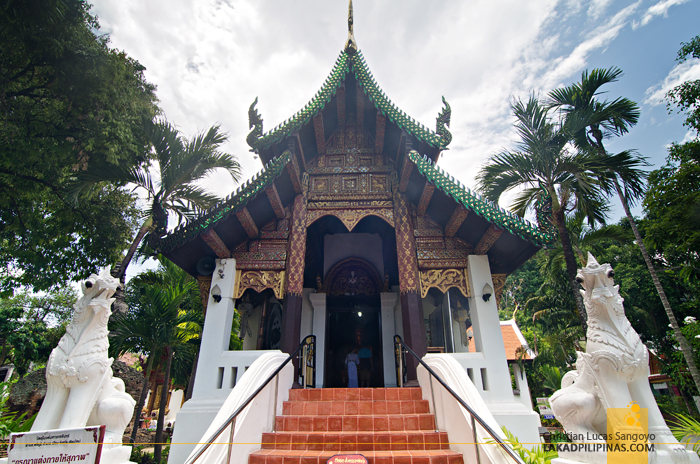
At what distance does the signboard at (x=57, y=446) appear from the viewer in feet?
7.86

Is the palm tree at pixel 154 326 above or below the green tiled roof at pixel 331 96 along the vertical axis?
below

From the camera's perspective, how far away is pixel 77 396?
321 cm

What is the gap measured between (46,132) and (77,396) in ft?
24.6

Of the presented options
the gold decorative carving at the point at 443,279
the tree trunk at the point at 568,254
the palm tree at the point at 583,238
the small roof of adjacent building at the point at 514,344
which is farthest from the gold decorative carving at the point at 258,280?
the small roof of adjacent building at the point at 514,344

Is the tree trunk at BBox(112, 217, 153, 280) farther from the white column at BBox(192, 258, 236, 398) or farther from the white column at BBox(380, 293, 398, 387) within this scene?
the white column at BBox(380, 293, 398, 387)

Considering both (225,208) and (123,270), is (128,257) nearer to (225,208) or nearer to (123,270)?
(123,270)

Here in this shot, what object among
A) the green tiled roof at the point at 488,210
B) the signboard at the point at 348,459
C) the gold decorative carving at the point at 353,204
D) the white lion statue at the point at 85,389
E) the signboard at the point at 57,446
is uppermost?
the gold decorative carving at the point at 353,204

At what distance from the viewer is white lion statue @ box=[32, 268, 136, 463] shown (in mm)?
3139

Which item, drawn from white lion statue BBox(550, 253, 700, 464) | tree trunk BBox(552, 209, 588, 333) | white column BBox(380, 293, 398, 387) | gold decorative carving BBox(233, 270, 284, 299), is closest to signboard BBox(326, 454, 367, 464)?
white lion statue BBox(550, 253, 700, 464)

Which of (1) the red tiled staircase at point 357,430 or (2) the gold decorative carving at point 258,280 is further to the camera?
(2) the gold decorative carving at point 258,280

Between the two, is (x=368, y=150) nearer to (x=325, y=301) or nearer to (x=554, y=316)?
(x=325, y=301)

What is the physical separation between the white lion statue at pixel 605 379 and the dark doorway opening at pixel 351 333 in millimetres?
5824

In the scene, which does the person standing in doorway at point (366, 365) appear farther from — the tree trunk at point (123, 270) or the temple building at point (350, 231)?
the tree trunk at point (123, 270)

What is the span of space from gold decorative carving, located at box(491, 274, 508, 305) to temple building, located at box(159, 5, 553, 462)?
1.0 inches
